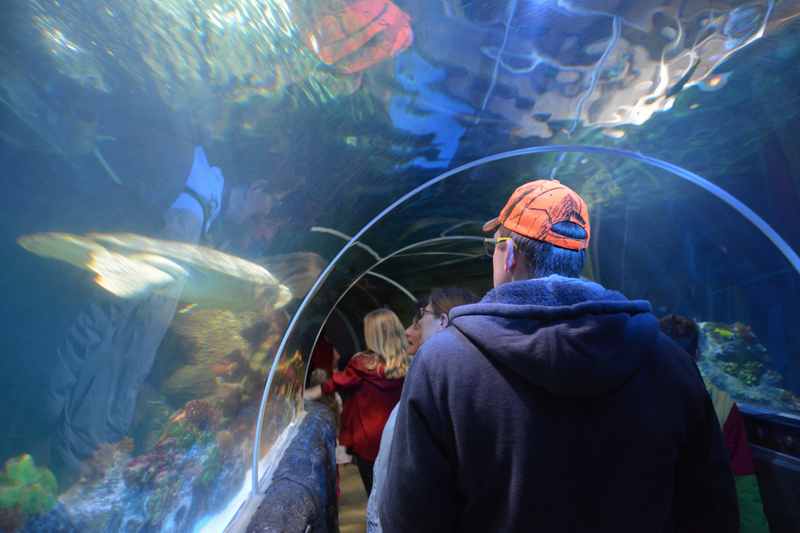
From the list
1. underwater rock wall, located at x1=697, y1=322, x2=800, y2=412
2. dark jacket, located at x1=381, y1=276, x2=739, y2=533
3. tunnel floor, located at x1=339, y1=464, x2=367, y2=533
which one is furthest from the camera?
tunnel floor, located at x1=339, y1=464, x2=367, y2=533

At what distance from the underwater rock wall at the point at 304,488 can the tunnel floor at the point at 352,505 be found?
0.87 m

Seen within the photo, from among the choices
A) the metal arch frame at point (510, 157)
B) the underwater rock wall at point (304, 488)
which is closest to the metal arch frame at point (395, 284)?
the underwater rock wall at point (304, 488)

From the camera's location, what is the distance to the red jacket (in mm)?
4043

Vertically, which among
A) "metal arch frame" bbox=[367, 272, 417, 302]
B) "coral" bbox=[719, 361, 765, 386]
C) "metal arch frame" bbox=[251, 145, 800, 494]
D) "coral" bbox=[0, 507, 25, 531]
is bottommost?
"coral" bbox=[0, 507, 25, 531]

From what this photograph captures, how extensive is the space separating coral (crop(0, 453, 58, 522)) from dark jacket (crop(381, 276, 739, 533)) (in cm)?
99

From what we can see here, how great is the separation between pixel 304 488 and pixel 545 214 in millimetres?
3014

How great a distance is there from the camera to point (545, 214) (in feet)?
4.67

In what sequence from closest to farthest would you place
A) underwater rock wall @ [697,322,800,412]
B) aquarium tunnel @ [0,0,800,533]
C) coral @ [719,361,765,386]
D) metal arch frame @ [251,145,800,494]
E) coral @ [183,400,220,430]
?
1. aquarium tunnel @ [0,0,800,533]
2. coral @ [183,400,220,430]
3. metal arch frame @ [251,145,800,494]
4. underwater rock wall @ [697,322,800,412]
5. coral @ [719,361,765,386]

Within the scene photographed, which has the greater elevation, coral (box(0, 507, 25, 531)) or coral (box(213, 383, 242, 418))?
coral (box(213, 383, 242, 418))

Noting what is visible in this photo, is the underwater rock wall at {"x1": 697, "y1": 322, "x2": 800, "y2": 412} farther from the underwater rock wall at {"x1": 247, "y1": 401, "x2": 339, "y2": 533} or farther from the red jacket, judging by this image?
the underwater rock wall at {"x1": 247, "y1": 401, "x2": 339, "y2": 533}

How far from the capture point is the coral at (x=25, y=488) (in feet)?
3.73

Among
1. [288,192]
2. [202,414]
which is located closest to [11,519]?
[202,414]

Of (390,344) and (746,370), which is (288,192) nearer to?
(390,344)

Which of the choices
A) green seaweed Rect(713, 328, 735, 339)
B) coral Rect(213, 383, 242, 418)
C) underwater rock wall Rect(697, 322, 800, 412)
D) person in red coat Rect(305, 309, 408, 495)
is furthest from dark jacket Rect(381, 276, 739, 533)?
green seaweed Rect(713, 328, 735, 339)
